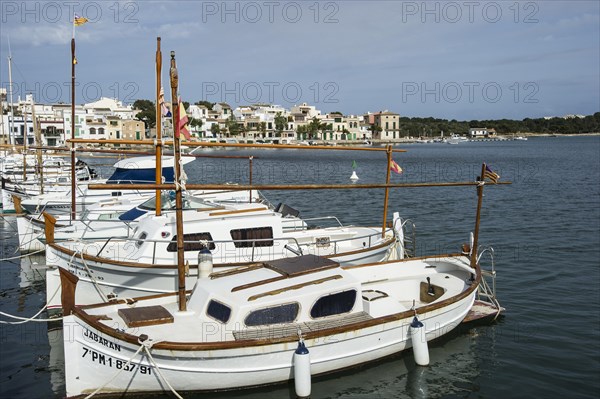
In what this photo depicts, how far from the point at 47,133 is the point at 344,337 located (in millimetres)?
113833

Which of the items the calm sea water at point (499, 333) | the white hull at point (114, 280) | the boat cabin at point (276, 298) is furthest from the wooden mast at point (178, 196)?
the white hull at point (114, 280)

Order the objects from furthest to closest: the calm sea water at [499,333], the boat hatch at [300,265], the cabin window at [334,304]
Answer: the boat hatch at [300,265]
the calm sea water at [499,333]
the cabin window at [334,304]

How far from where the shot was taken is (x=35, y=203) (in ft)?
102

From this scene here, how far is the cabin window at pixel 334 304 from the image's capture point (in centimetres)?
1218

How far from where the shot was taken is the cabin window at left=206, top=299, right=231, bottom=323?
458 inches

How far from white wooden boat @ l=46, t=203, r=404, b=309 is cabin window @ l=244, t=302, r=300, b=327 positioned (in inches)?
145

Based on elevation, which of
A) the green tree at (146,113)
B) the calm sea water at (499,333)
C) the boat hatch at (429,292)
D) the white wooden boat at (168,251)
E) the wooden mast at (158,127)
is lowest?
the calm sea water at (499,333)

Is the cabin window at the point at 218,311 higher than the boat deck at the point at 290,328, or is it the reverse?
the cabin window at the point at 218,311

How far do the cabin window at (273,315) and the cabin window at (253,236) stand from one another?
191 inches

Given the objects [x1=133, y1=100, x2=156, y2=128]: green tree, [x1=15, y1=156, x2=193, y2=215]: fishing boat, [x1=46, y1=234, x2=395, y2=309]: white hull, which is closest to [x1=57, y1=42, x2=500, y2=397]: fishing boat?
[x1=46, y1=234, x2=395, y2=309]: white hull

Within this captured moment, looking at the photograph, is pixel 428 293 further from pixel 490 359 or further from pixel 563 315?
pixel 563 315

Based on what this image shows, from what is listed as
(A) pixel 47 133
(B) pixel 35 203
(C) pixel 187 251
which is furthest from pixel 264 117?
(C) pixel 187 251

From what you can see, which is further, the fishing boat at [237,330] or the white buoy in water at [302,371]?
the white buoy in water at [302,371]

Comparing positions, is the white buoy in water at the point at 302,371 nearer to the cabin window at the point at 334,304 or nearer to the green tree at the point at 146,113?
the cabin window at the point at 334,304
